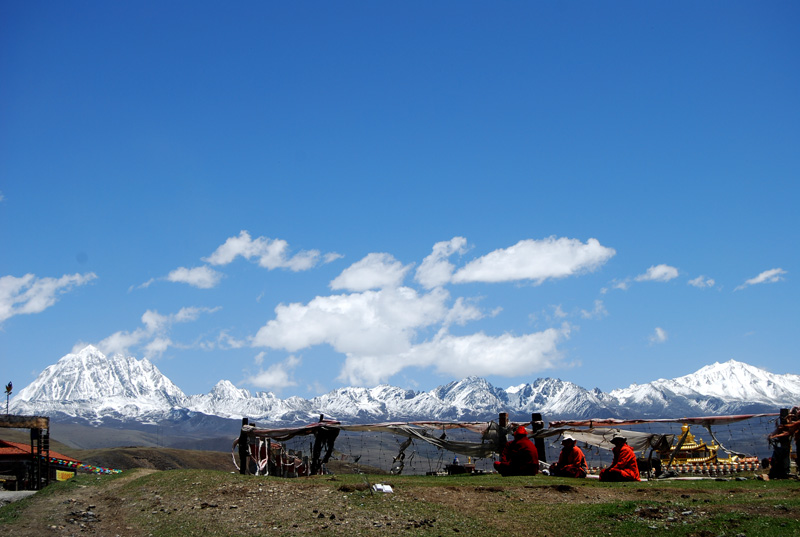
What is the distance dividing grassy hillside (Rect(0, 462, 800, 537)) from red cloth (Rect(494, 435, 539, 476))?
1395 mm

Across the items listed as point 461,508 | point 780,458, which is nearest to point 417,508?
point 461,508

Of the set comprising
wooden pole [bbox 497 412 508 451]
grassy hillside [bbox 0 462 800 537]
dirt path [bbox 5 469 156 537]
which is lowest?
dirt path [bbox 5 469 156 537]

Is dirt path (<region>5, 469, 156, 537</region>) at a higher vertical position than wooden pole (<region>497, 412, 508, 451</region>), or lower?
lower

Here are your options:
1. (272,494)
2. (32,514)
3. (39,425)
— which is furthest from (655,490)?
(39,425)

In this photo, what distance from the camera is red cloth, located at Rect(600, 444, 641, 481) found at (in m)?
23.4

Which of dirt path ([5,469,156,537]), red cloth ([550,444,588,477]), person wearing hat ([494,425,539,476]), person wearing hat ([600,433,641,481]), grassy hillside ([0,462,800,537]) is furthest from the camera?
person wearing hat ([494,425,539,476])

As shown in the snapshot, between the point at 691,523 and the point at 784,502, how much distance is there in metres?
3.28

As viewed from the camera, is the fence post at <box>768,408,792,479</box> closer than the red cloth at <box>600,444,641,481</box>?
Yes

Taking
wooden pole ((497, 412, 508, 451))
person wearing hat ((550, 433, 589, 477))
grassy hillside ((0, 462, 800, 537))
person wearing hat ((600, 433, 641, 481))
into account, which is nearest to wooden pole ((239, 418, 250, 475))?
grassy hillside ((0, 462, 800, 537))

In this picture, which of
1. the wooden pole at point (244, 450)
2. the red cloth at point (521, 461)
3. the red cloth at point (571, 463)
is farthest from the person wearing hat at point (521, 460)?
the wooden pole at point (244, 450)

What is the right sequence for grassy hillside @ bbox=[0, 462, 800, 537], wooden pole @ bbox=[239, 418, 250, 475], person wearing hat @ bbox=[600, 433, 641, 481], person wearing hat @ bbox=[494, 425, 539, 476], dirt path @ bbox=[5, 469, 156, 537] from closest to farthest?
grassy hillside @ bbox=[0, 462, 800, 537]
dirt path @ bbox=[5, 469, 156, 537]
person wearing hat @ bbox=[600, 433, 641, 481]
person wearing hat @ bbox=[494, 425, 539, 476]
wooden pole @ bbox=[239, 418, 250, 475]

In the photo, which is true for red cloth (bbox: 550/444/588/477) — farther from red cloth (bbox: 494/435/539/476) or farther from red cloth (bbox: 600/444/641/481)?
red cloth (bbox: 494/435/539/476)

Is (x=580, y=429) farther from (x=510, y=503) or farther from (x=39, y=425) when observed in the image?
(x=39, y=425)

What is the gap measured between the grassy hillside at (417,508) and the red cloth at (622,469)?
2.07 ft
